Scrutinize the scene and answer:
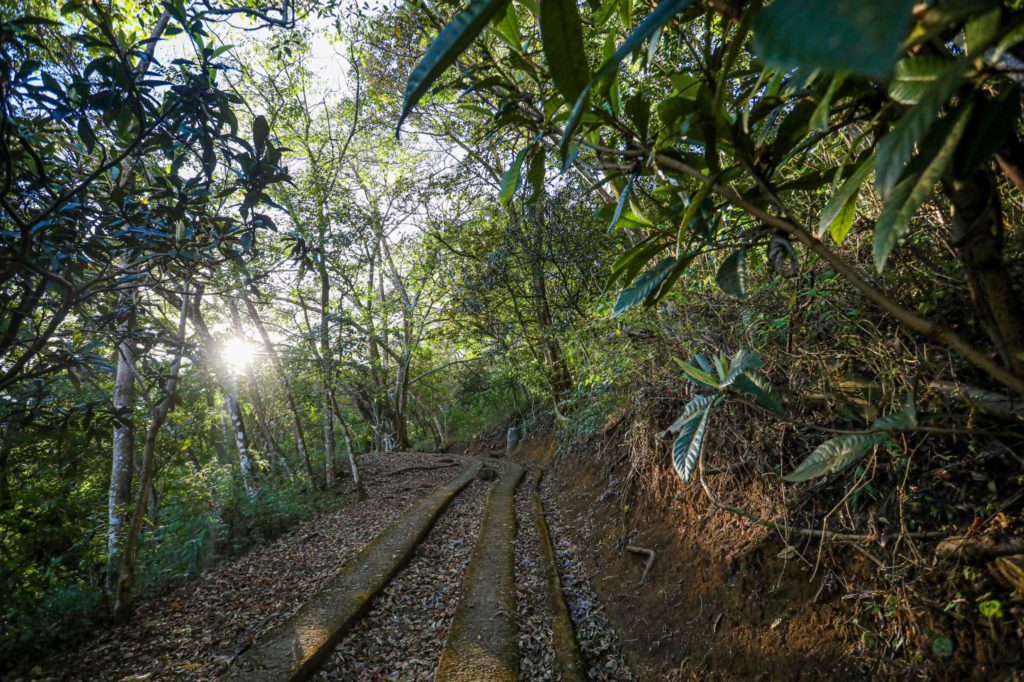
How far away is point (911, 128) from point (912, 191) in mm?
169

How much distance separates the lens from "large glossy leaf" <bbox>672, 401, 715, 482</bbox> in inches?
39.4

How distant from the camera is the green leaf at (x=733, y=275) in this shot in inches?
35.5

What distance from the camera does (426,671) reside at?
2.67 metres

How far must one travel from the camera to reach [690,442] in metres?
1.04

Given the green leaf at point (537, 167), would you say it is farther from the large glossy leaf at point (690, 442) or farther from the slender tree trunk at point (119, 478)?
the slender tree trunk at point (119, 478)

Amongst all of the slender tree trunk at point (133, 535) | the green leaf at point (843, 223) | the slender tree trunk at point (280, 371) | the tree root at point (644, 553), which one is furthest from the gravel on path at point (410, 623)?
the slender tree trunk at point (280, 371)

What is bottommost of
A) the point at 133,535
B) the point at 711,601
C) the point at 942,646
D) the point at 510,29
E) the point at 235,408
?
the point at 711,601

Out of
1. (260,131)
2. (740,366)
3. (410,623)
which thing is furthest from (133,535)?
(740,366)

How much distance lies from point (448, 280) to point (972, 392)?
332 inches

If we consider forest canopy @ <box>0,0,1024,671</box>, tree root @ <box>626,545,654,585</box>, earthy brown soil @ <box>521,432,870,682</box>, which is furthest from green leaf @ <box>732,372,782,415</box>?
tree root @ <box>626,545,654,585</box>

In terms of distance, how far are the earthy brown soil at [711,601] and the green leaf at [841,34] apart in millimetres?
2181

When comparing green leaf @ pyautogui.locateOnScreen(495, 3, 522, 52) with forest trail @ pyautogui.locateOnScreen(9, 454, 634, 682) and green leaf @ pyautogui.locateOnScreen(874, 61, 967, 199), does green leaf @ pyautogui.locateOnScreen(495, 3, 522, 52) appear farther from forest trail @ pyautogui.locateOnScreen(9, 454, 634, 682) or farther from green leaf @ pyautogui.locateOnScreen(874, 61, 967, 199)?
forest trail @ pyautogui.locateOnScreen(9, 454, 634, 682)

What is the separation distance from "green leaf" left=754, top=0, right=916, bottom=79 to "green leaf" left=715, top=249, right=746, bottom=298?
671 mm

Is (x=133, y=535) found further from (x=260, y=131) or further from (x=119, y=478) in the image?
(x=260, y=131)
